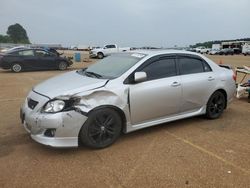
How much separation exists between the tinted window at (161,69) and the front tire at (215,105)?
4.01 ft

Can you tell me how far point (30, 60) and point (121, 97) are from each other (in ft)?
47.0

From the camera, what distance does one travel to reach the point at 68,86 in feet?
15.1

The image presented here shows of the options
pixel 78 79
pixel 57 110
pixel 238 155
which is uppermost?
pixel 78 79

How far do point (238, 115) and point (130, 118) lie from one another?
124 inches

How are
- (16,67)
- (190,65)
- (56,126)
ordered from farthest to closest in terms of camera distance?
1. (16,67)
2. (190,65)
3. (56,126)

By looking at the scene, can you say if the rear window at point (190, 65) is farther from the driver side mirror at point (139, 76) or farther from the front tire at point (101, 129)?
the front tire at point (101, 129)

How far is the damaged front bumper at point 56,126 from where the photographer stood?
4.18 m

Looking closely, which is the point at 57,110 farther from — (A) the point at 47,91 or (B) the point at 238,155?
(B) the point at 238,155

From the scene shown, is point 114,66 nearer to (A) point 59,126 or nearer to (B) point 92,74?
(B) point 92,74

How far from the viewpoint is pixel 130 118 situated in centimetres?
486

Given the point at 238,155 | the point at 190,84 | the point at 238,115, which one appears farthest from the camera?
the point at 238,115

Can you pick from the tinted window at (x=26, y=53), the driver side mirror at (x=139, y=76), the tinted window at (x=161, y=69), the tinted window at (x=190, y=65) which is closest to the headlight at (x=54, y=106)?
the driver side mirror at (x=139, y=76)

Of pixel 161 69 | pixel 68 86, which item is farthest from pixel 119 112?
pixel 161 69

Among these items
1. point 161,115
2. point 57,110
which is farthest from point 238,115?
point 57,110
